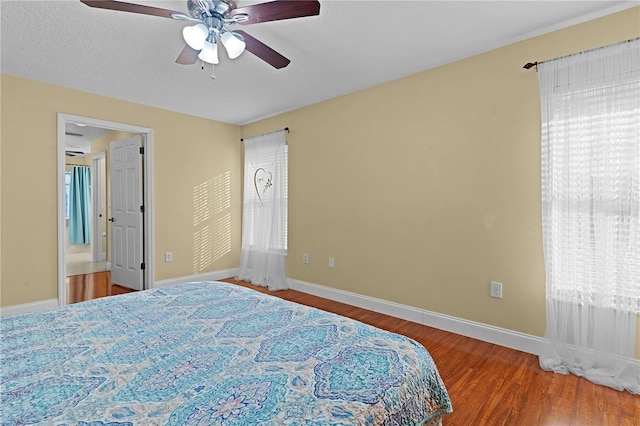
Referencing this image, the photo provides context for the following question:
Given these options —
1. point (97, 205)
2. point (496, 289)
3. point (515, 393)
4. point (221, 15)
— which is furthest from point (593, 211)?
point (97, 205)

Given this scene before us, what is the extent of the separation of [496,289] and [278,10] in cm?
264

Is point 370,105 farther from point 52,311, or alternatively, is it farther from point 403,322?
point 52,311

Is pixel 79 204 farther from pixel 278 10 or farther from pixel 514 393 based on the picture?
pixel 514 393

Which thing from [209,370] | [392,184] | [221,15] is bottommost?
[209,370]

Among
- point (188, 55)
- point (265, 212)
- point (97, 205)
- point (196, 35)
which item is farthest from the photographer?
point (97, 205)

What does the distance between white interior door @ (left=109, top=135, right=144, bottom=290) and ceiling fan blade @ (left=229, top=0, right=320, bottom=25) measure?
3.21 metres

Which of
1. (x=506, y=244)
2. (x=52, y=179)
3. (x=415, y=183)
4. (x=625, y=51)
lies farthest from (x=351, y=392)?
(x=52, y=179)

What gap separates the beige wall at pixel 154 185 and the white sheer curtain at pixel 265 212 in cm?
37

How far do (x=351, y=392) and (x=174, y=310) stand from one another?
3.74 feet

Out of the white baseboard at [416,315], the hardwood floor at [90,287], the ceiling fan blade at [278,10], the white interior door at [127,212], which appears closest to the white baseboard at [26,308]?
the white baseboard at [416,315]

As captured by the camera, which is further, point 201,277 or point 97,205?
point 97,205

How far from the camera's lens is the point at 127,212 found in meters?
4.46

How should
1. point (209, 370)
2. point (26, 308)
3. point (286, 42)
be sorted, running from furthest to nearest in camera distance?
point (26, 308), point (286, 42), point (209, 370)

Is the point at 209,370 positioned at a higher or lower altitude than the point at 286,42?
lower
